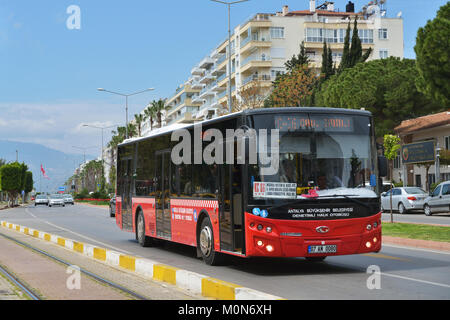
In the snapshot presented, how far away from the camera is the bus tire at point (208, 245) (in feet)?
43.0

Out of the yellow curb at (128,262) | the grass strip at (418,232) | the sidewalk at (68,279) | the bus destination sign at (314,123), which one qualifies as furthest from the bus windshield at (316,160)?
the grass strip at (418,232)

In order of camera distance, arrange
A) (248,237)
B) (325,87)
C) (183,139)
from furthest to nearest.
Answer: (325,87)
(183,139)
(248,237)

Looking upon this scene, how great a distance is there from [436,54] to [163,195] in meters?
17.6

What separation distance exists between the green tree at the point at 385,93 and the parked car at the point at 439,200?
2108 centimetres

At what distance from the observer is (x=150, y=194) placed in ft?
57.3

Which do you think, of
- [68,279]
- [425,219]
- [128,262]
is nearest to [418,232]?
[425,219]

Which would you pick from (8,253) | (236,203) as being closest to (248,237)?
(236,203)

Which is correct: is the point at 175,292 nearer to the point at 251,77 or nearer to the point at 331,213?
the point at 331,213

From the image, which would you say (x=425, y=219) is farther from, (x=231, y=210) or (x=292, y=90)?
(x=292, y=90)

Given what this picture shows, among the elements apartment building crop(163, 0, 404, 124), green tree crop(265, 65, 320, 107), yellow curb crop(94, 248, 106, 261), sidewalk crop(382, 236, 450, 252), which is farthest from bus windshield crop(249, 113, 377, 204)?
apartment building crop(163, 0, 404, 124)

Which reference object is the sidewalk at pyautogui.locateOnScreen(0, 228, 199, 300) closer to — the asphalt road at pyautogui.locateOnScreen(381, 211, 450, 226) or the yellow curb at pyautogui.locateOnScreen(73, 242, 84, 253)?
the yellow curb at pyautogui.locateOnScreen(73, 242, 84, 253)

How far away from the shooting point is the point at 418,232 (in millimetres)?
20672

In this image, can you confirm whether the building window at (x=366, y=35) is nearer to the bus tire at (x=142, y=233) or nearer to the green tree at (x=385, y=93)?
the green tree at (x=385, y=93)

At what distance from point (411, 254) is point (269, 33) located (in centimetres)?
7113
